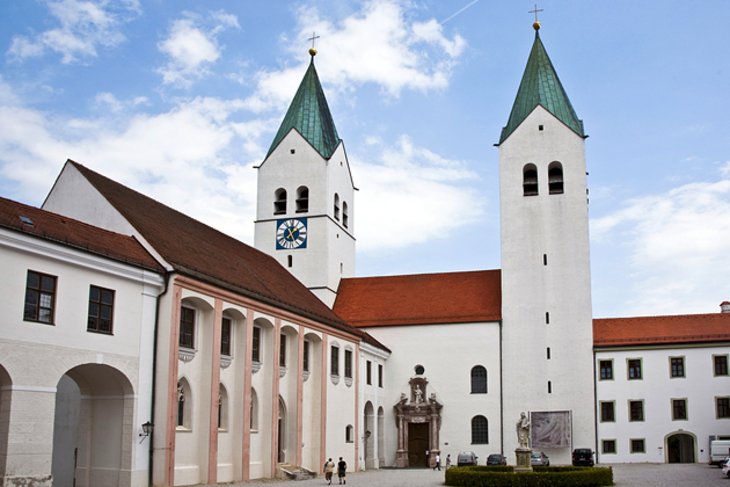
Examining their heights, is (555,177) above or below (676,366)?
above

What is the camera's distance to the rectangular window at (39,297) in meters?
24.1

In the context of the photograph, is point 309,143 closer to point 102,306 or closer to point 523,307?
point 523,307

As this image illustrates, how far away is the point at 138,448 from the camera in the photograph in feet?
90.1

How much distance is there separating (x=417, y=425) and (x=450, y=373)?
372cm

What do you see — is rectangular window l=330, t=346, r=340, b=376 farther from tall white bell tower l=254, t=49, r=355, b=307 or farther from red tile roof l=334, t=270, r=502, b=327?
tall white bell tower l=254, t=49, r=355, b=307

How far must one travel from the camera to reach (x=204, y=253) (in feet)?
117

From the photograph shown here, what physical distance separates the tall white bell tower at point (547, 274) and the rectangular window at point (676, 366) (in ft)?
14.9

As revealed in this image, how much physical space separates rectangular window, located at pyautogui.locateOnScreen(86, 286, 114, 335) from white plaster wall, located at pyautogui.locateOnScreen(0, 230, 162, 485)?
165 millimetres

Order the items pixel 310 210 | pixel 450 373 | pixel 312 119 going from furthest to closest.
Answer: pixel 312 119 < pixel 310 210 < pixel 450 373

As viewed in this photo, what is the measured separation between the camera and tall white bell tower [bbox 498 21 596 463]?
49656 mm

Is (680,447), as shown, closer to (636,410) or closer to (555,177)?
(636,410)

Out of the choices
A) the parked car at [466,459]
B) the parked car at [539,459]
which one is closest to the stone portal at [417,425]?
the parked car at [466,459]

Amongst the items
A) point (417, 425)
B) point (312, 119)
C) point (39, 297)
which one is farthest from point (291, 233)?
point (39, 297)

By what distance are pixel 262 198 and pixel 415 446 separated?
18.3 metres
